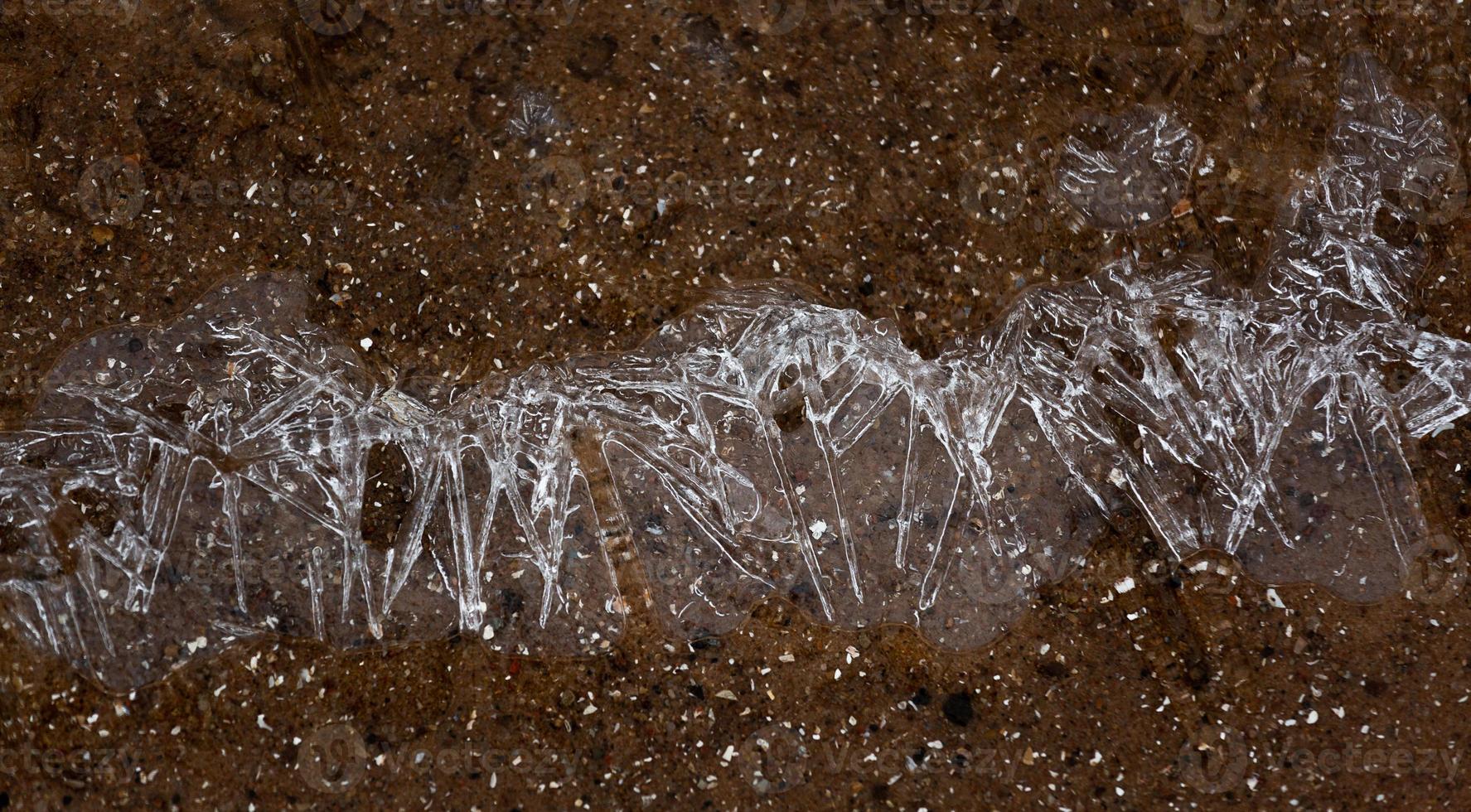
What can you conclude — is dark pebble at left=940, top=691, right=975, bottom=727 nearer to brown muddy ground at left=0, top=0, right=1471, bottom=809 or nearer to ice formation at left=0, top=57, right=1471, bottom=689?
brown muddy ground at left=0, top=0, right=1471, bottom=809

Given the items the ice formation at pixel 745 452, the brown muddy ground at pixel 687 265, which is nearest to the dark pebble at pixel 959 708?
the brown muddy ground at pixel 687 265

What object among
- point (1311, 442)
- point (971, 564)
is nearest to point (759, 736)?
point (971, 564)

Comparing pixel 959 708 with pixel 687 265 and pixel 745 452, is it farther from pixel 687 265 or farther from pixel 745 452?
pixel 687 265

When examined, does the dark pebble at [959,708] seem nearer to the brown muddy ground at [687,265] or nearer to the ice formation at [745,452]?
the brown muddy ground at [687,265]

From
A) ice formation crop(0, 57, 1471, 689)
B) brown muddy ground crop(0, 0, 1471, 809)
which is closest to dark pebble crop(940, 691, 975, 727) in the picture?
brown muddy ground crop(0, 0, 1471, 809)

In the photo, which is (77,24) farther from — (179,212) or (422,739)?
(422,739)
